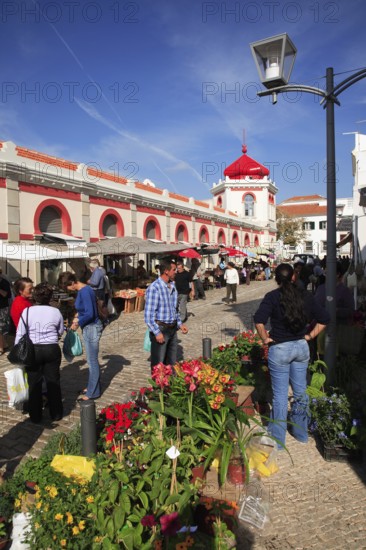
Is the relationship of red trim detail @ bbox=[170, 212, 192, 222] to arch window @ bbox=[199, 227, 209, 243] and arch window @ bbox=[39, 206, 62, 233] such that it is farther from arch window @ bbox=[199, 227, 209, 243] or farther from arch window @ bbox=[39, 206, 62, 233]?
arch window @ bbox=[39, 206, 62, 233]

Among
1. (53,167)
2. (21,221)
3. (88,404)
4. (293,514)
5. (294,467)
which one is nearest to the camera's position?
(293,514)

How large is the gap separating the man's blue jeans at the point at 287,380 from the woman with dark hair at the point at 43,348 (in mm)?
2731

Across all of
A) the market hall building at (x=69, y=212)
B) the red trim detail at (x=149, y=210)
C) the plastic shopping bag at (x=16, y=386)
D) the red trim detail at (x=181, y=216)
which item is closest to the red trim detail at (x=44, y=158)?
the market hall building at (x=69, y=212)

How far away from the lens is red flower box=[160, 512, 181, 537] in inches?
101

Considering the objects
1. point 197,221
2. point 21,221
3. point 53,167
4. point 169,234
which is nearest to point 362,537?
point 21,221

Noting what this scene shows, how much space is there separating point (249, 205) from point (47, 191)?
103 feet

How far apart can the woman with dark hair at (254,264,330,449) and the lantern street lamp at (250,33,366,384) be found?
3.63 feet

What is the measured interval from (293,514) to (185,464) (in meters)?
1.00

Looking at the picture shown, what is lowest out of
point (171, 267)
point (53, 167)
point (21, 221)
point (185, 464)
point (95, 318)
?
point (185, 464)

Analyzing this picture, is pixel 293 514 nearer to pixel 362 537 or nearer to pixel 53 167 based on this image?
pixel 362 537

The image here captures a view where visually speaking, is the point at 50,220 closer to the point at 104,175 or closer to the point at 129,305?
the point at 104,175

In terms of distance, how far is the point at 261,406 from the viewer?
204 inches

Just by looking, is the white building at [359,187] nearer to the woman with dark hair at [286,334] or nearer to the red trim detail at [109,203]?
the woman with dark hair at [286,334]

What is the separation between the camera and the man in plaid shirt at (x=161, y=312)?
5441 millimetres
